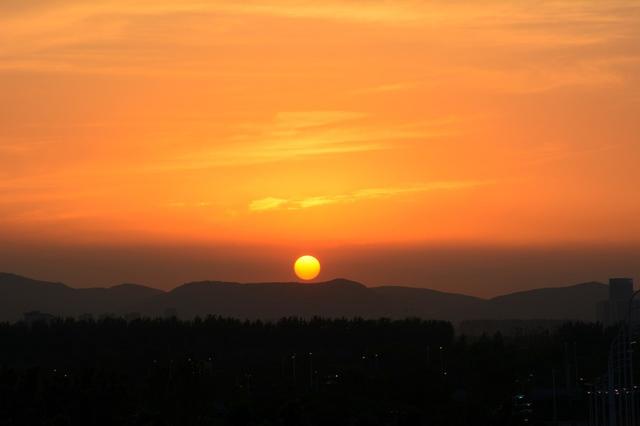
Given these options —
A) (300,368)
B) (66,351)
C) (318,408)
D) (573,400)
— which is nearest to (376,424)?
(318,408)

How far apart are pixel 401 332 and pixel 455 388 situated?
117 ft

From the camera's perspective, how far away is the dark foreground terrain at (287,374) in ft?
188

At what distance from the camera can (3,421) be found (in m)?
56.0

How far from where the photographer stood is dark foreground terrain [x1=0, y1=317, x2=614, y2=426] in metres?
57.3

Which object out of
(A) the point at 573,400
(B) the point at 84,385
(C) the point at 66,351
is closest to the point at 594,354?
(A) the point at 573,400

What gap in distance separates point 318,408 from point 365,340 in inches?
2287

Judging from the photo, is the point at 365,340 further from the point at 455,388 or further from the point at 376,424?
the point at 376,424

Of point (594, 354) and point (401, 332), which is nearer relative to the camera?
point (594, 354)

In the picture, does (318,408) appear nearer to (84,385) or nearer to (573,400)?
(84,385)

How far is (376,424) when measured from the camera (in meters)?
54.1

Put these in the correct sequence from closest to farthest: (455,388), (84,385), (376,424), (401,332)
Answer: (376,424)
(84,385)
(455,388)
(401,332)

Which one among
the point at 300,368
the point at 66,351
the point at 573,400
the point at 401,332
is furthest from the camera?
the point at 401,332

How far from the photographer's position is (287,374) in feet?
330

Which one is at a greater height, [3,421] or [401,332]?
[401,332]
